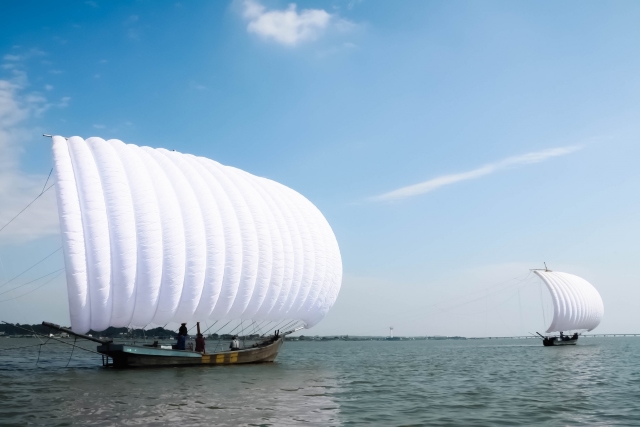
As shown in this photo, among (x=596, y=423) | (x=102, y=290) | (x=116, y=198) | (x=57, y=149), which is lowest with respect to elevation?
(x=596, y=423)

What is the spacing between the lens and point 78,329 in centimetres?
2309

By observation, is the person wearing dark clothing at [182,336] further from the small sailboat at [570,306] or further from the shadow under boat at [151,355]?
the small sailboat at [570,306]

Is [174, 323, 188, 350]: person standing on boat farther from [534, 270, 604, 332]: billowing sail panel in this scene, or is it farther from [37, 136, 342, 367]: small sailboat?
[534, 270, 604, 332]: billowing sail panel

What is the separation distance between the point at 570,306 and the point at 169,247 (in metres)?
68.0

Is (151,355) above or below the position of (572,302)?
below

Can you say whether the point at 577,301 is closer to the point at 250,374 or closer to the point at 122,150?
the point at 250,374

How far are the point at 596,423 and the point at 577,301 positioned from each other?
72.1 meters

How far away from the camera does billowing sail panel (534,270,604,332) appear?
251ft

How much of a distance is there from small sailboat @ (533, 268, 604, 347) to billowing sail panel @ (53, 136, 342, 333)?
55816mm

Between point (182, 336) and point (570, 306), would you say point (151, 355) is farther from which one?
point (570, 306)

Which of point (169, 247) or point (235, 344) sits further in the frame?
point (235, 344)

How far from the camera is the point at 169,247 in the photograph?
2403 centimetres

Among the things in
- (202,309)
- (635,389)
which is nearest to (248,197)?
(202,309)

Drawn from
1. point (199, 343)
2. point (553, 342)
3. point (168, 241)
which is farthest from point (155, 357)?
point (553, 342)
